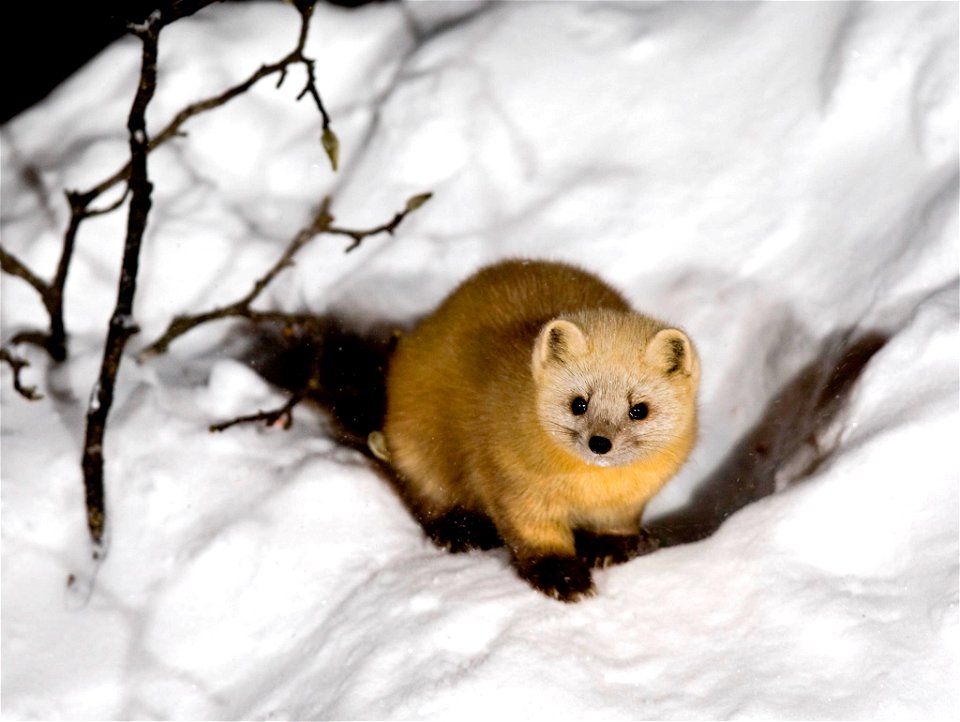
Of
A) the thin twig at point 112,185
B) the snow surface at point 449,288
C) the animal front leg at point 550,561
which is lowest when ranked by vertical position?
the animal front leg at point 550,561

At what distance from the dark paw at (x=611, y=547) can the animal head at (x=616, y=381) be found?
0.45m

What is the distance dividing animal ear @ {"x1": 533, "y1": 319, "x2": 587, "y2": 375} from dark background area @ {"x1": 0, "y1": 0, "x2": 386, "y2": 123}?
2.04 m

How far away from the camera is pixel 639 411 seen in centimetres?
295

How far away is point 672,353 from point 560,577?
0.68m

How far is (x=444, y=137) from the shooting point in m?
4.07

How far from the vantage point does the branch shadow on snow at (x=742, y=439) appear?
3256 mm

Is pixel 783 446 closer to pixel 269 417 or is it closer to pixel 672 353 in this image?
pixel 672 353

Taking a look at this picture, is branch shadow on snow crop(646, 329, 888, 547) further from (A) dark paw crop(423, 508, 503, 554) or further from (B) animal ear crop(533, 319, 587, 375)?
(B) animal ear crop(533, 319, 587, 375)

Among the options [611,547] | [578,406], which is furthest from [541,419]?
[611,547]

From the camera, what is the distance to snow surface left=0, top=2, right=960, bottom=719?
2.73 metres

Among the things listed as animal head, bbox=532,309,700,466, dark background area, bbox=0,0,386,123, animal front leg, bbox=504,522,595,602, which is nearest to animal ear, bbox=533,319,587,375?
animal head, bbox=532,309,700,466

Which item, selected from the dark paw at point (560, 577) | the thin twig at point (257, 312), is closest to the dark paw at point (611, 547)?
the dark paw at point (560, 577)

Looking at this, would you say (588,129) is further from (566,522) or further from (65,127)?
(65,127)

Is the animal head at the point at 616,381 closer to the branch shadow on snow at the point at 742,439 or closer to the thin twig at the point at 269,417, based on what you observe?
the branch shadow on snow at the point at 742,439
